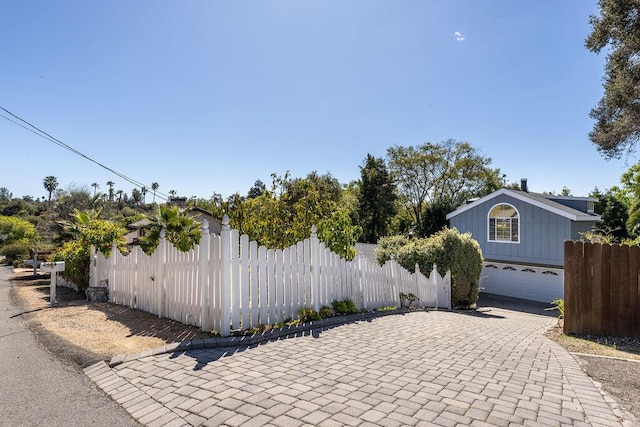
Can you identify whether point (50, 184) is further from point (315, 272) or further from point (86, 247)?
point (315, 272)

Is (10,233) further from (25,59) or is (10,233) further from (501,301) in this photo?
(501,301)

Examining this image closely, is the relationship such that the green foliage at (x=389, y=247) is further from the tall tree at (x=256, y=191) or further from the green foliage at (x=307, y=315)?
the green foliage at (x=307, y=315)

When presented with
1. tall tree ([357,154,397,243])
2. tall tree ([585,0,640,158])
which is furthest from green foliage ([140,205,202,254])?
tall tree ([357,154,397,243])

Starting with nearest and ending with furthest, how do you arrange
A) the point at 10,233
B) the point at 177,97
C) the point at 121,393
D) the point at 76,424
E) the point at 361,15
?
the point at 76,424, the point at 121,393, the point at 361,15, the point at 177,97, the point at 10,233

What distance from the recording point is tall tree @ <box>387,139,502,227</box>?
112 ft

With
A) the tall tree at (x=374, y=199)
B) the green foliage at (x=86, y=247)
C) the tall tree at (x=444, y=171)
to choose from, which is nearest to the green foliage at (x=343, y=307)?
the green foliage at (x=86, y=247)

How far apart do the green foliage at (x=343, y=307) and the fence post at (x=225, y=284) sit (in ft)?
8.19

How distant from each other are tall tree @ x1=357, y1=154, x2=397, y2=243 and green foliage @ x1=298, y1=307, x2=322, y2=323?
24469 mm

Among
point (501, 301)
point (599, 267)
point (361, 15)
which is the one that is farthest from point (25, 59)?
point (501, 301)

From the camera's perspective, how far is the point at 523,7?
10.3 m

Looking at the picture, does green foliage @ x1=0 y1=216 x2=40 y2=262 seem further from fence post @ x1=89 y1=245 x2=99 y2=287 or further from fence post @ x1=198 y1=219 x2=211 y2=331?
fence post @ x1=198 y1=219 x2=211 y2=331

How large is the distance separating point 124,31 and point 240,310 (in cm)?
910

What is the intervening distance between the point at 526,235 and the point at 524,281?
250cm

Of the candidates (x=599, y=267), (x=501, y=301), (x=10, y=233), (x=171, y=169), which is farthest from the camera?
(x=10, y=233)
